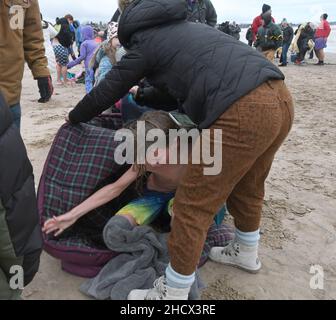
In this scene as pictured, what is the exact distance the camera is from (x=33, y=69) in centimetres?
243

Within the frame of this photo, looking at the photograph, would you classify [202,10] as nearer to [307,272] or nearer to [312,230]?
[312,230]

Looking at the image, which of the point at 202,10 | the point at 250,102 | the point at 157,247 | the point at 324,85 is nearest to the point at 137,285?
the point at 157,247

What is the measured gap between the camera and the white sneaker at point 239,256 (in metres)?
1.90

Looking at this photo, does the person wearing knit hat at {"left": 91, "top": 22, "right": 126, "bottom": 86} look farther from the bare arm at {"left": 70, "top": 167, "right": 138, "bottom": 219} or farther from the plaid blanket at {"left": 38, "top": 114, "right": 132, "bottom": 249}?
the bare arm at {"left": 70, "top": 167, "right": 138, "bottom": 219}

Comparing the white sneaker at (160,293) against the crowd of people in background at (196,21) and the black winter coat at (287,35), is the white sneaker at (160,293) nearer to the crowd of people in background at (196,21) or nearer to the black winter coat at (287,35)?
the crowd of people in background at (196,21)

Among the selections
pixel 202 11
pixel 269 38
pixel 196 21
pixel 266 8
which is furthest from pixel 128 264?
pixel 266 8

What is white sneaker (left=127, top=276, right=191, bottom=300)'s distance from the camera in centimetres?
152

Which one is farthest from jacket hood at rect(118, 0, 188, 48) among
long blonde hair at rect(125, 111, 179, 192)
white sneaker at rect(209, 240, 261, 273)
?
white sneaker at rect(209, 240, 261, 273)

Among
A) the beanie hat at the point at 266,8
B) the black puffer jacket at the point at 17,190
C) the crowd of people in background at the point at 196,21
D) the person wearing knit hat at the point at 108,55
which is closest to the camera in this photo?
the black puffer jacket at the point at 17,190

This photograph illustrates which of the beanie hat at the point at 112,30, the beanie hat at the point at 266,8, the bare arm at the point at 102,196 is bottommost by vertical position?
the bare arm at the point at 102,196

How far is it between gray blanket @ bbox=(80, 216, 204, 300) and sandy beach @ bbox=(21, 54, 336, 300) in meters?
0.13

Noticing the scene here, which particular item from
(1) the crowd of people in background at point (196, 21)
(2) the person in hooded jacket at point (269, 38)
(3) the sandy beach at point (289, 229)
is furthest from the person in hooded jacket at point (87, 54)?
(2) the person in hooded jacket at point (269, 38)

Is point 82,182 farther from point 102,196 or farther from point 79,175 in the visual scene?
point 102,196

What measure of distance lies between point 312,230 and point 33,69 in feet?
6.73
